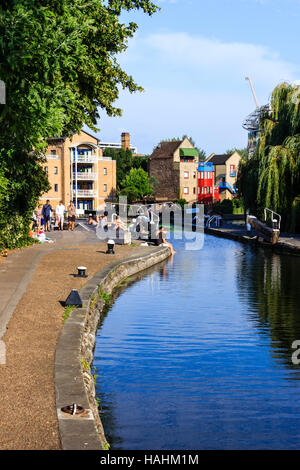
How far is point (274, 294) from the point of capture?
20969mm

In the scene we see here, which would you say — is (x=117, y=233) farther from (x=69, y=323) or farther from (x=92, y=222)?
(x=69, y=323)

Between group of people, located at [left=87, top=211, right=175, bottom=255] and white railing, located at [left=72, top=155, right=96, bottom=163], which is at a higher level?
white railing, located at [left=72, top=155, right=96, bottom=163]

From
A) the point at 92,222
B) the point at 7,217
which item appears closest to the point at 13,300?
the point at 7,217

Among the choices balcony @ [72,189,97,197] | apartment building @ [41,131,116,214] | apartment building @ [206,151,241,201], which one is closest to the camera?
apartment building @ [41,131,116,214]

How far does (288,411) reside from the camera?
945cm

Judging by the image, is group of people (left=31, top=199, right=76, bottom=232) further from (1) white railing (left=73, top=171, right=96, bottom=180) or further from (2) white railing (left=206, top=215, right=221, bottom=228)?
(1) white railing (left=73, top=171, right=96, bottom=180)

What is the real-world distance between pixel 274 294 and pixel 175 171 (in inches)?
2995

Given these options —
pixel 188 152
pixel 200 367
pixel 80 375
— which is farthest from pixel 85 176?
pixel 80 375

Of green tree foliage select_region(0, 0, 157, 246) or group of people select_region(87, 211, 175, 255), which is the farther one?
group of people select_region(87, 211, 175, 255)

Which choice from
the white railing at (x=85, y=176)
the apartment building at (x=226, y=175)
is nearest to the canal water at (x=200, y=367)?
the white railing at (x=85, y=176)

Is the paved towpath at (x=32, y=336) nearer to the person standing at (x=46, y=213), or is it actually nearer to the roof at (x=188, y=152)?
the person standing at (x=46, y=213)

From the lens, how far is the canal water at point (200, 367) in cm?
855

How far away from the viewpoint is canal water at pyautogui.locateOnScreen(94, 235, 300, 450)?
8.55 m

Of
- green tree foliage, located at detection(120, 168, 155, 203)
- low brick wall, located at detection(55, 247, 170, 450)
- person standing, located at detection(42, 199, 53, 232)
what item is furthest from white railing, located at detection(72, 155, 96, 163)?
low brick wall, located at detection(55, 247, 170, 450)
